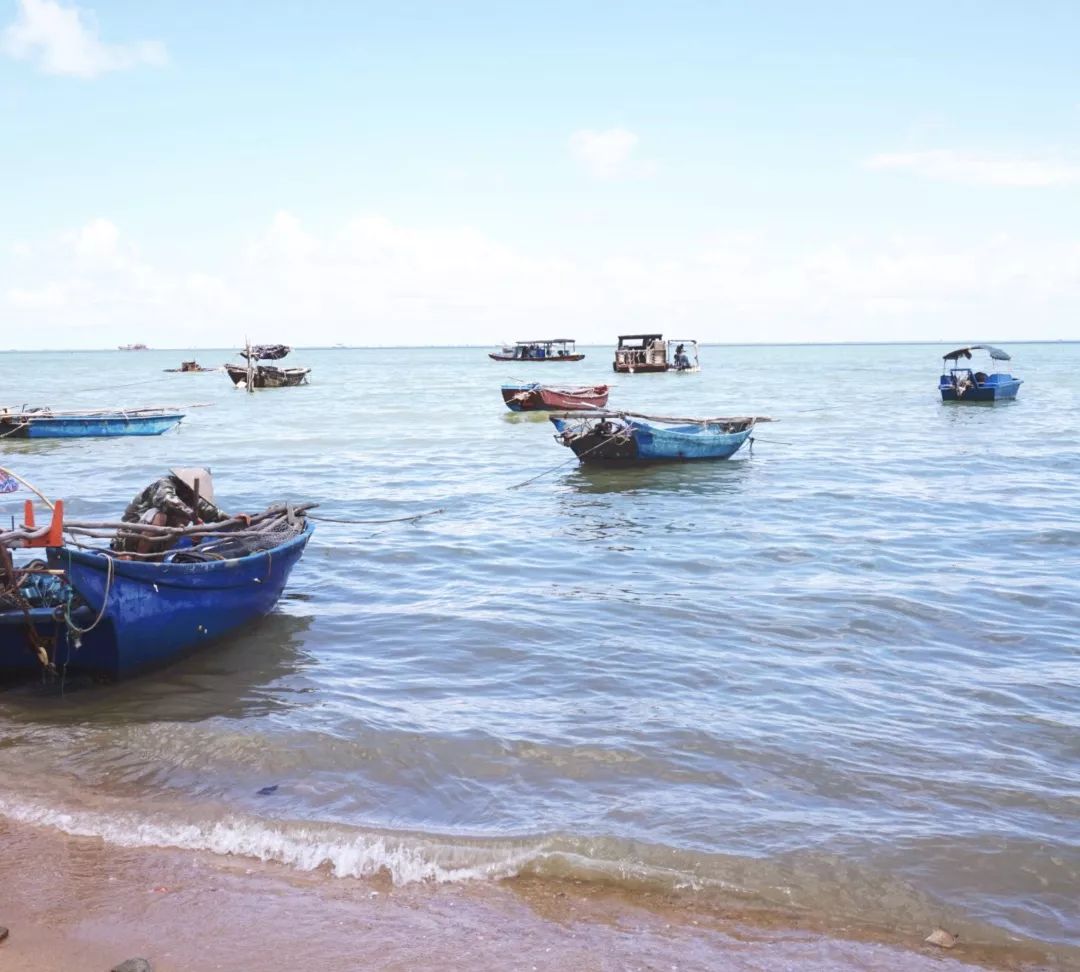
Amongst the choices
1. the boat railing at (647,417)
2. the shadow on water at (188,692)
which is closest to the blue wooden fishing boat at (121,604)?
the shadow on water at (188,692)

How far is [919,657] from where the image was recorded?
10.4 m

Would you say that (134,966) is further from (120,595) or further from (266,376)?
(266,376)

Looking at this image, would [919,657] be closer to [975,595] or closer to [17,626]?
[975,595]

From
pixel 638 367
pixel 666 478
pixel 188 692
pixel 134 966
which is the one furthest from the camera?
pixel 638 367

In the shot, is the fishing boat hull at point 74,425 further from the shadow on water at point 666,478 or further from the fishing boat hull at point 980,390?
the fishing boat hull at point 980,390

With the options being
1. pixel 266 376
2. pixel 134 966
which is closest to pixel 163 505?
pixel 134 966

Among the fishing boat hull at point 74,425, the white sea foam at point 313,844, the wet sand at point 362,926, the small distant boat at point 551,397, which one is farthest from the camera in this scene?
the small distant boat at point 551,397

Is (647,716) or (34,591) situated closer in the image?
(647,716)

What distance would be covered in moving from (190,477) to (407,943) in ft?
22.5

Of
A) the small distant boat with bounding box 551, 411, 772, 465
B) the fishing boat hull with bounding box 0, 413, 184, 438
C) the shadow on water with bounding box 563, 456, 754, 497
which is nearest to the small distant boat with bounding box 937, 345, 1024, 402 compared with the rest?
the small distant boat with bounding box 551, 411, 772, 465

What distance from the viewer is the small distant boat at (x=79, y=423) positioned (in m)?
31.4

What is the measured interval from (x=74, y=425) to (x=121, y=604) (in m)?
26.0

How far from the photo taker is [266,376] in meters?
67.5

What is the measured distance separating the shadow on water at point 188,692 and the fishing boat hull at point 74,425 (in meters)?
24.3
